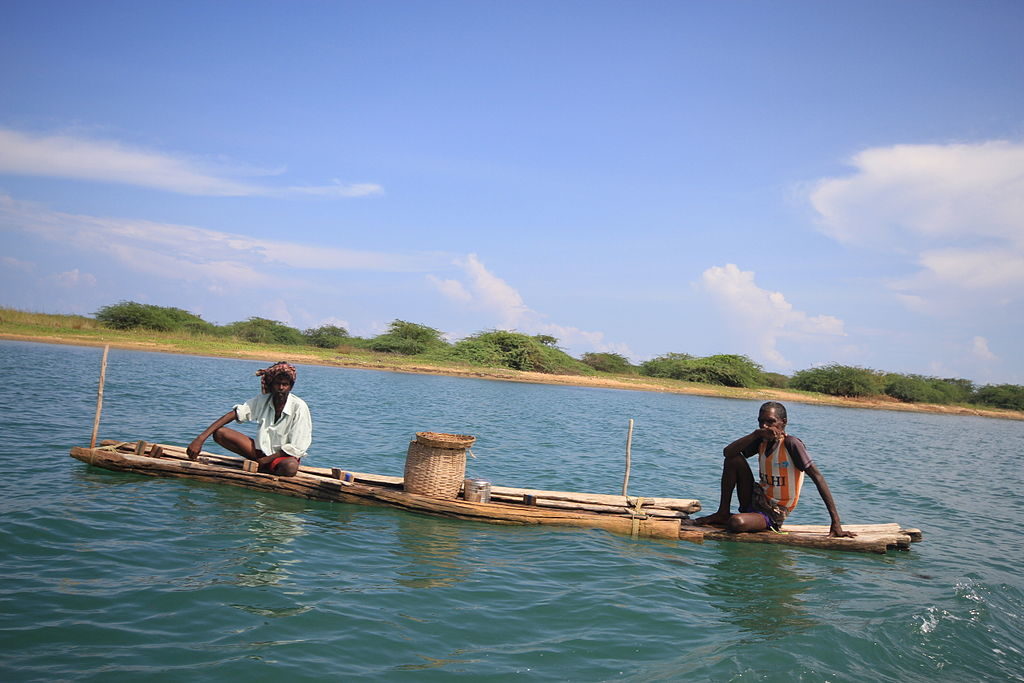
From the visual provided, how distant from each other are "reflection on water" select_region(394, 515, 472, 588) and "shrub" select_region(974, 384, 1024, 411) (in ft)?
217

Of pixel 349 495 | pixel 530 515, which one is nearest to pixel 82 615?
pixel 349 495

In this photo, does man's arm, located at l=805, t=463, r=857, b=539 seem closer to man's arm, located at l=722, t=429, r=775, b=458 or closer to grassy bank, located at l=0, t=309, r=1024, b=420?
man's arm, located at l=722, t=429, r=775, b=458

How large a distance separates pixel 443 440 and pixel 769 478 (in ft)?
12.4

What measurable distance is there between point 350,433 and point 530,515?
8.16 metres

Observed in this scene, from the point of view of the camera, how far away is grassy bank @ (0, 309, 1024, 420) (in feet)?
112

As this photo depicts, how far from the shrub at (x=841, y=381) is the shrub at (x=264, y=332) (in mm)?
44868

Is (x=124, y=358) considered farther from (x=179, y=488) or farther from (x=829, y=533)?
(x=829, y=533)

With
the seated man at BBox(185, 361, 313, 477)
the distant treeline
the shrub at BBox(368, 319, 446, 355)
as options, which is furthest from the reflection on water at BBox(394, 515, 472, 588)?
the shrub at BBox(368, 319, 446, 355)

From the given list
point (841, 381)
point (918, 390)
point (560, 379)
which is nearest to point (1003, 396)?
point (918, 390)

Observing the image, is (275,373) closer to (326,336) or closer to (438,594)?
(438,594)

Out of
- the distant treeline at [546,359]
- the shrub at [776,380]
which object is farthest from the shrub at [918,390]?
the shrub at [776,380]

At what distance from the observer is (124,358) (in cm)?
2919

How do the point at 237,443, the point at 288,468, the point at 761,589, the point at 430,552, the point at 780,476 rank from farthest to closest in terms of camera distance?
the point at 237,443 → the point at 288,468 → the point at 780,476 → the point at 430,552 → the point at 761,589

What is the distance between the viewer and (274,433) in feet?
25.9
